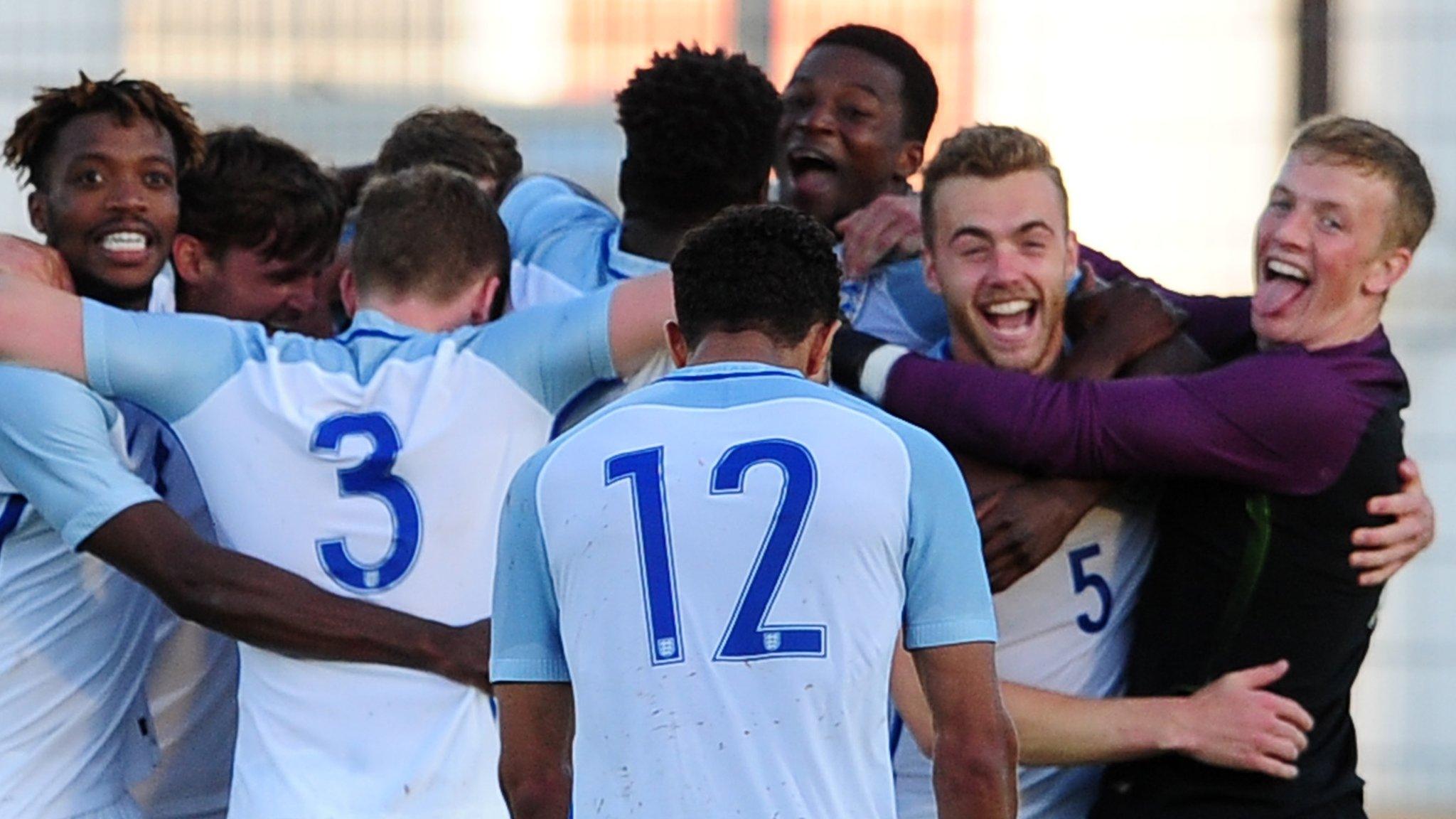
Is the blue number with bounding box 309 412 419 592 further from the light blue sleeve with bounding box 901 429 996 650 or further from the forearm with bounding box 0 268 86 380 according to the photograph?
the light blue sleeve with bounding box 901 429 996 650

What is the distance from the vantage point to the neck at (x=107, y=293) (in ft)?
16.3

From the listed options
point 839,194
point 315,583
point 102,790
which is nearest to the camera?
point 315,583

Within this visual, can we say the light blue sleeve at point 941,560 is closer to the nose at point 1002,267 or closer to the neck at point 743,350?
the neck at point 743,350

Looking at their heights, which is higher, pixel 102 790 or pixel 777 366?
pixel 777 366

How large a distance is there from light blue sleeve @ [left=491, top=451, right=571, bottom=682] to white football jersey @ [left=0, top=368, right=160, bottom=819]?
3.63ft

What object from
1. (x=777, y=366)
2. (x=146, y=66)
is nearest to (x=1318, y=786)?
(x=777, y=366)

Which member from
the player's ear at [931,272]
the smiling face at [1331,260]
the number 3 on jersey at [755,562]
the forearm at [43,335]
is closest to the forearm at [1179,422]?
the smiling face at [1331,260]

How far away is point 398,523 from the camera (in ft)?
14.6

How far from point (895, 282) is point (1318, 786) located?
1.39 meters

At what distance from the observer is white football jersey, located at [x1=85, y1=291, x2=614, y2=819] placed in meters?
4.46

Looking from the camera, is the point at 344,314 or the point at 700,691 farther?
the point at 344,314

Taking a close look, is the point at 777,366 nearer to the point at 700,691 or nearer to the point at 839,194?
the point at 700,691

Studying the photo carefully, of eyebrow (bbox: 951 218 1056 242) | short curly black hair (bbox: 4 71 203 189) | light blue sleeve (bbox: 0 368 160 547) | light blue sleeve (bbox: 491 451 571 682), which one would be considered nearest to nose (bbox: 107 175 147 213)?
short curly black hair (bbox: 4 71 203 189)

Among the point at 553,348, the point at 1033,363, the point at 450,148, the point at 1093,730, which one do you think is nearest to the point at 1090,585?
the point at 1093,730
